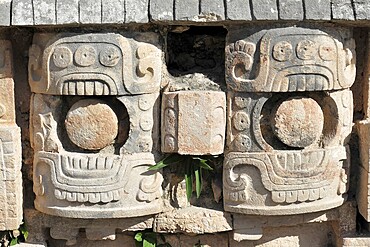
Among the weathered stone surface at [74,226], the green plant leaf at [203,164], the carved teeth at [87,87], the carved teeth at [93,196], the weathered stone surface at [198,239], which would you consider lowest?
the weathered stone surface at [198,239]

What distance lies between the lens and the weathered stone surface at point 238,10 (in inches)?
107

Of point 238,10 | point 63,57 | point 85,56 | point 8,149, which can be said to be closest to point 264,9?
point 238,10

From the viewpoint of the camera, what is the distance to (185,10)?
2742 mm

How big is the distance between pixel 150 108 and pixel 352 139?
3.45 feet

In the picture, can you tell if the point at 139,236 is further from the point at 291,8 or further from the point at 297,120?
the point at 291,8

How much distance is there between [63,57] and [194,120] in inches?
26.5

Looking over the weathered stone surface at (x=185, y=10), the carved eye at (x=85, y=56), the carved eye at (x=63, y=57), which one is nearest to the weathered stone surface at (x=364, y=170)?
the weathered stone surface at (x=185, y=10)

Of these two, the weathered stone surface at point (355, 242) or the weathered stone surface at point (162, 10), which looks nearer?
the weathered stone surface at point (162, 10)

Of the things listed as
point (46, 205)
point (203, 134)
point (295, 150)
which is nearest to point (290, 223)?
point (295, 150)

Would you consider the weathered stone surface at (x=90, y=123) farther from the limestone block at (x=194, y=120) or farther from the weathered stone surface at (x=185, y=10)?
the weathered stone surface at (x=185, y=10)

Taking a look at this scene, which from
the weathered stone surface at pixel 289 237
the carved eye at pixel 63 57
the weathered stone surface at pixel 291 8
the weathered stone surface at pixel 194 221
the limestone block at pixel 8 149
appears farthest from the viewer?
the weathered stone surface at pixel 289 237

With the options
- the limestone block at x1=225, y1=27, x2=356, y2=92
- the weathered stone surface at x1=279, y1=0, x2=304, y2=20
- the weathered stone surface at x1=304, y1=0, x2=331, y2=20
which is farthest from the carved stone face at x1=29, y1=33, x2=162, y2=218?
the weathered stone surface at x1=304, y1=0, x2=331, y2=20

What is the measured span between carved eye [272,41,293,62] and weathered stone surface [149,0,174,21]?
0.50 m

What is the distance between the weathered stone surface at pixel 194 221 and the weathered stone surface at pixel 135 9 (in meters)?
1.00
